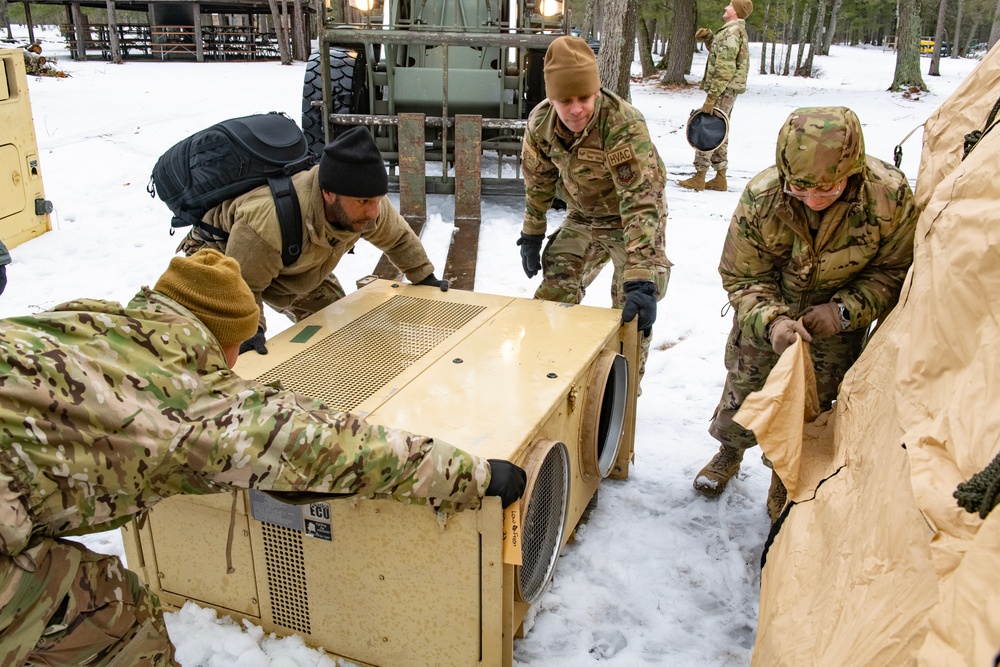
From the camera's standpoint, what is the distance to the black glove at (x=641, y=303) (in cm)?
324

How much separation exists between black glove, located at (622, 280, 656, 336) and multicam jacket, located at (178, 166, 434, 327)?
36.3 inches

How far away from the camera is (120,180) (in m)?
7.76

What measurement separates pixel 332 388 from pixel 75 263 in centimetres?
426

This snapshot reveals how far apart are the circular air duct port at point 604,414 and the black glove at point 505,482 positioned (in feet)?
2.71

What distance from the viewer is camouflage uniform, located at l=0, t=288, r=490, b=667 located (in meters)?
1.57

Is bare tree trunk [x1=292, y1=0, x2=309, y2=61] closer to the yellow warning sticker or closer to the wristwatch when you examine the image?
the wristwatch

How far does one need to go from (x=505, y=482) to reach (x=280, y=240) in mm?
1506

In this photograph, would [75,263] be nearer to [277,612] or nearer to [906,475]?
[277,612]

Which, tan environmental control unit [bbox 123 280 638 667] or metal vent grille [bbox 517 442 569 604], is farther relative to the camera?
metal vent grille [bbox 517 442 569 604]

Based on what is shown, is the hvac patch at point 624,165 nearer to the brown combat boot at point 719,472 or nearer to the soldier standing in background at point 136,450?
the brown combat boot at point 719,472

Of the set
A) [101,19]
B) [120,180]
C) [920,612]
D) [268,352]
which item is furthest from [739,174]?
[101,19]

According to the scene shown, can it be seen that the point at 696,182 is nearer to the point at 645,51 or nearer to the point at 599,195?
the point at 599,195

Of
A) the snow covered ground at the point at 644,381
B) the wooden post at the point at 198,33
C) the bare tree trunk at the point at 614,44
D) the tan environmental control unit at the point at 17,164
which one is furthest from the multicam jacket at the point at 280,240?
the wooden post at the point at 198,33

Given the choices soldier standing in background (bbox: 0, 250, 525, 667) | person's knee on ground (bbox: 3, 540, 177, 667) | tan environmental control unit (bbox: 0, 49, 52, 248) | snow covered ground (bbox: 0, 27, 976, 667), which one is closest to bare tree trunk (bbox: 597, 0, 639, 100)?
snow covered ground (bbox: 0, 27, 976, 667)
